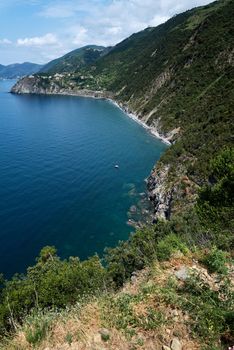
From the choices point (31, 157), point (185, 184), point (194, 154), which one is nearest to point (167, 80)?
point (31, 157)

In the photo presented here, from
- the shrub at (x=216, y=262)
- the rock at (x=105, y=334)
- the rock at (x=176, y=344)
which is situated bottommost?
the rock at (x=105, y=334)

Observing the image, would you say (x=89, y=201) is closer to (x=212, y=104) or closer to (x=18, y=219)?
(x=18, y=219)

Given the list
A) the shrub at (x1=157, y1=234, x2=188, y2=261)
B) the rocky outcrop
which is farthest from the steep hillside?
the rocky outcrop

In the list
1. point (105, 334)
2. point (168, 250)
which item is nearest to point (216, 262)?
point (168, 250)

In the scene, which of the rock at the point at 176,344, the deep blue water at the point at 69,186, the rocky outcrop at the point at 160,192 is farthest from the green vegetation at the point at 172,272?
the deep blue water at the point at 69,186

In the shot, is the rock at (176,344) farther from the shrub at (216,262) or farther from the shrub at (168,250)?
the shrub at (168,250)

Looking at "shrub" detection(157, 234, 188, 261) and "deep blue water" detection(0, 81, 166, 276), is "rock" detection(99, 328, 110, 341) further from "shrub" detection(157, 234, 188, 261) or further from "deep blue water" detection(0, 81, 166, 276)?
"deep blue water" detection(0, 81, 166, 276)

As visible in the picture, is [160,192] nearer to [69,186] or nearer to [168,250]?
[69,186]
